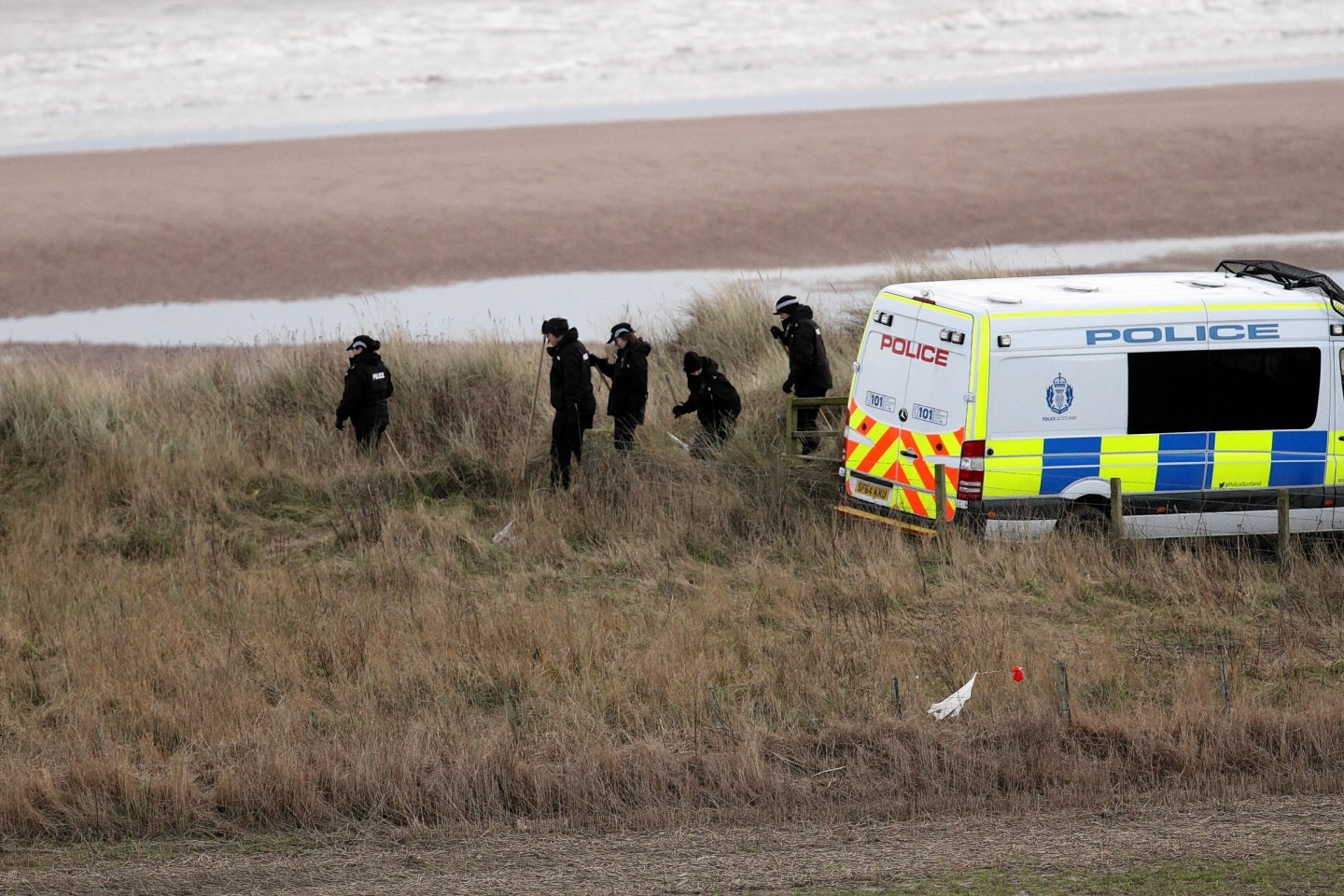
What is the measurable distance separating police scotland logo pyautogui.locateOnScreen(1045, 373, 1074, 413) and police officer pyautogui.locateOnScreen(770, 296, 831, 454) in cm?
317

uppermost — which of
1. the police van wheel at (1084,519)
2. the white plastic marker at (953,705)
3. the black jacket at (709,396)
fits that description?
the black jacket at (709,396)

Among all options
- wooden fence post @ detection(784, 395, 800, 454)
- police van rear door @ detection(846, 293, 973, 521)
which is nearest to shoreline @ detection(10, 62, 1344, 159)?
wooden fence post @ detection(784, 395, 800, 454)

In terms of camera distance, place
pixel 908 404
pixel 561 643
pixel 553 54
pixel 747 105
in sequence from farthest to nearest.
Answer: pixel 553 54
pixel 747 105
pixel 908 404
pixel 561 643

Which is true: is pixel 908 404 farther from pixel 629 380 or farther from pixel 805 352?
pixel 629 380

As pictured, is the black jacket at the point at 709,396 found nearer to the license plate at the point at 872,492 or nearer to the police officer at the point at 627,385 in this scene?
the police officer at the point at 627,385

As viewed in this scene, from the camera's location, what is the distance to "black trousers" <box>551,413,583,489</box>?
591 inches

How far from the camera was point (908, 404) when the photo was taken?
1273 centimetres

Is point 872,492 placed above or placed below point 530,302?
below

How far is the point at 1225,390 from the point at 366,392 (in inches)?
290

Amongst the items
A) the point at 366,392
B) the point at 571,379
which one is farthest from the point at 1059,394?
the point at 366,392

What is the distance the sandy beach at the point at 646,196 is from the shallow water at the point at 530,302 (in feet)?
1.97

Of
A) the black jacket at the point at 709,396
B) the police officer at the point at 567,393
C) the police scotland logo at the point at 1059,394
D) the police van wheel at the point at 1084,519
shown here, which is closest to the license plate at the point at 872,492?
the police van wheel at the point at 1084,519

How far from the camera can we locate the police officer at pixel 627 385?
588 inches

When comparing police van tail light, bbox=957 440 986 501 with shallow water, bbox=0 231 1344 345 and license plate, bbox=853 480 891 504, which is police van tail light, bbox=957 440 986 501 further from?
shallow water, bbox=0 231 1344 345
